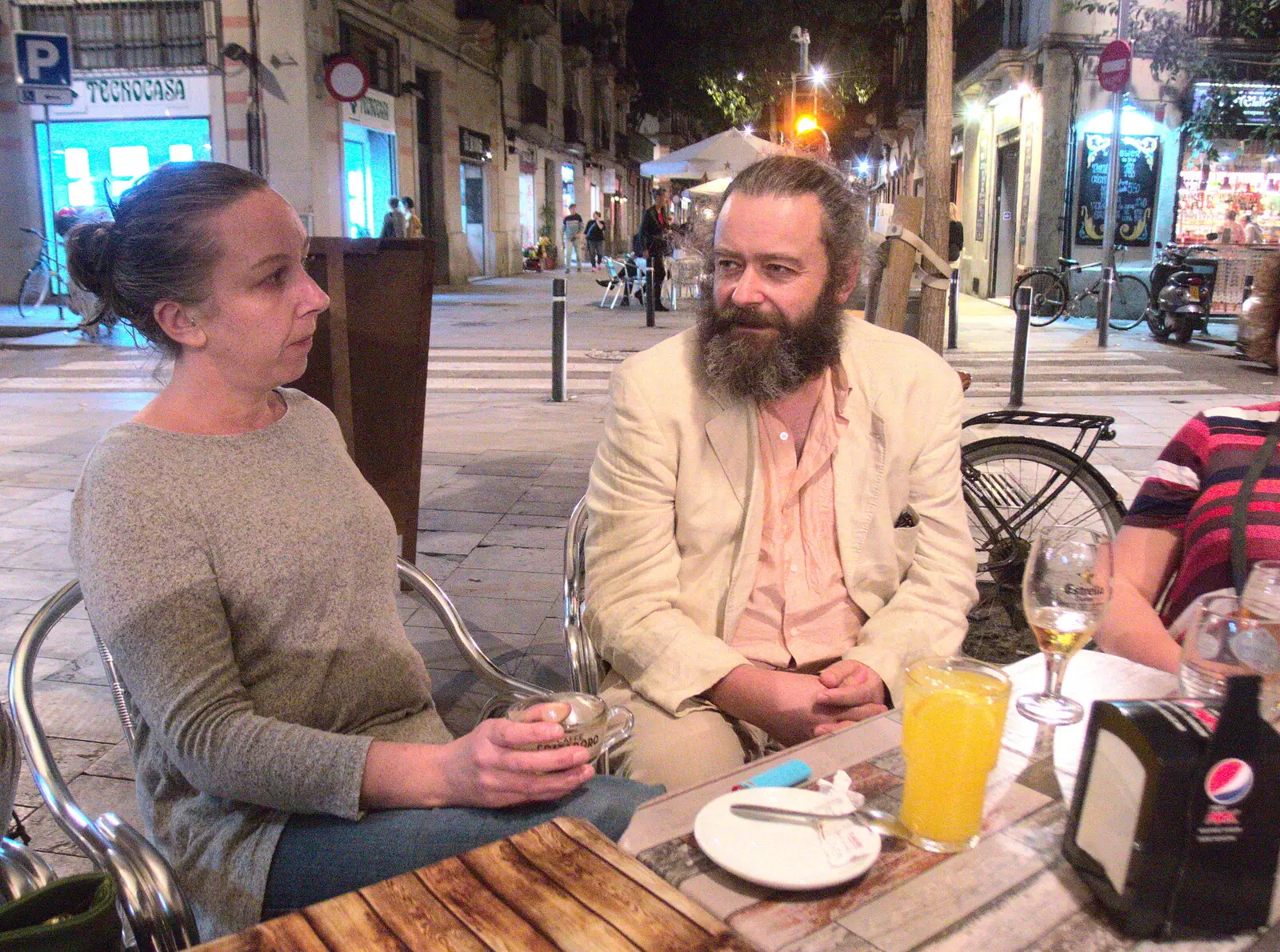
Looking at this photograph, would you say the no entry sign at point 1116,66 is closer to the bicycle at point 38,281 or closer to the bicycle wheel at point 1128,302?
the bicycle wheel at point 1128,302

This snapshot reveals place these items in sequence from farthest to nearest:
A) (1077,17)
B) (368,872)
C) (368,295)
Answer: (1077,17), (368,295), (368,872)

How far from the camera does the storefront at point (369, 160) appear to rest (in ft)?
59.4

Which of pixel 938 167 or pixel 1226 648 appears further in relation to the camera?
pixel 938 167

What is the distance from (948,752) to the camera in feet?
3.98

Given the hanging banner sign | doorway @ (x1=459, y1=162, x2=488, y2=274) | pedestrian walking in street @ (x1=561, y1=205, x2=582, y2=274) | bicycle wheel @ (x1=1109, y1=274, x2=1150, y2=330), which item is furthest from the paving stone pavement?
pedestrian walking in street @ (x1=561, y1=205, x2=582, y2=274)

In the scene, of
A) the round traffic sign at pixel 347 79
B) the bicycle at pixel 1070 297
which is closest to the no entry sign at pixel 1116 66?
the bicycle at pixel 1070 297

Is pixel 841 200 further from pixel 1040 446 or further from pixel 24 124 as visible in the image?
pixel 24 124

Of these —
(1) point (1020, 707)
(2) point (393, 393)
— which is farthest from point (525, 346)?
(1) point (1020, 707)

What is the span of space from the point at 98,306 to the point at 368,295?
176 centimetres

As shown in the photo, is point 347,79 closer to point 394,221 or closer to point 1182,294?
point 394,221

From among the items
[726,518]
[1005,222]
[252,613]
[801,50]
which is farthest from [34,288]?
[252,613]

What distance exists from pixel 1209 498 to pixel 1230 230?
51.8 feet

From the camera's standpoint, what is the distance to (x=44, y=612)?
174 centimetres

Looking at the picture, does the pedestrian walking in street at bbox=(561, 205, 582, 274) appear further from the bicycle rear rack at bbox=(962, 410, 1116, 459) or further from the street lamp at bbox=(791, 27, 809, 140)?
the bicycle rear rack at bbox=(962, 410, 1116, 459)
